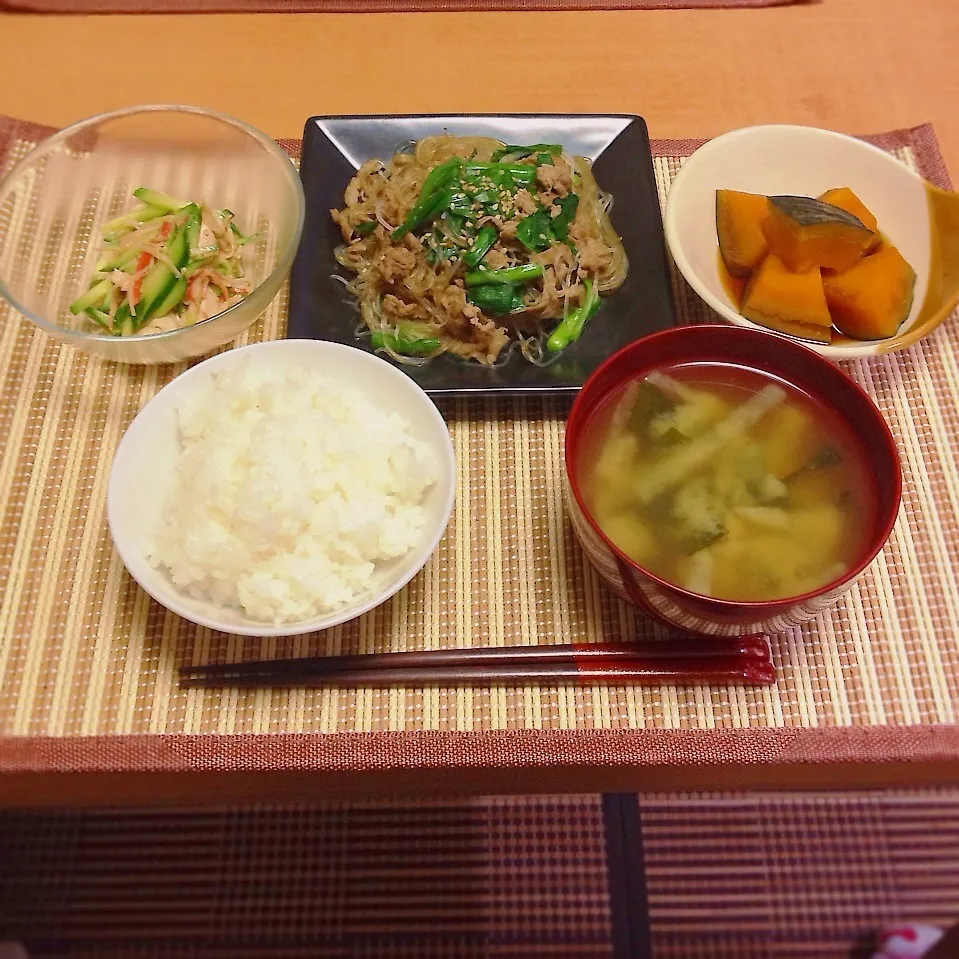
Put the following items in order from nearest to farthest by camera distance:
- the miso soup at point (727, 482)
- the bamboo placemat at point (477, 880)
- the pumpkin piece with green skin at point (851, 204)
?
the miso soup at point (727, 482) < the pumpkin piece with green skin at point (851, 204) < the bamboo placemat at point (477, 880)

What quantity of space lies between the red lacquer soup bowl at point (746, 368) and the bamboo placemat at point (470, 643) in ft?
0.54

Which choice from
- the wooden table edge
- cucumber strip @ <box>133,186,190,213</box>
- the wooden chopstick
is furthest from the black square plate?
the wooden table edge

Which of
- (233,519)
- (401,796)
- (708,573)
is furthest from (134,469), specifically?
(708,573)

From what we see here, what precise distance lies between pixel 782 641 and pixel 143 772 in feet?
3.17

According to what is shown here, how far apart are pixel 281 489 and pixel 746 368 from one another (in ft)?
2.41

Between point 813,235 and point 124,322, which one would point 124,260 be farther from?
point 813,235

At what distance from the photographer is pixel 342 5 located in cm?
206

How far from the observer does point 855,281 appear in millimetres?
1426

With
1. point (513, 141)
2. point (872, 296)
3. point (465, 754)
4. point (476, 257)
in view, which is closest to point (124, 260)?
point (476, 257)

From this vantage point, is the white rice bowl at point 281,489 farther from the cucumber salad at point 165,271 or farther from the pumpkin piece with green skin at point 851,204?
the pumpkin piece with green skin at point 851,204

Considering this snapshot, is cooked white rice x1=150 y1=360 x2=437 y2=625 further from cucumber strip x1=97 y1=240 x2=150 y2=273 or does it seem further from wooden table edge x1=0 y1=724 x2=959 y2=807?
cucumber strip x1=97 y1=240 x2=150 y2=273

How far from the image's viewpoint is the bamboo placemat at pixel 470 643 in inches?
44.6

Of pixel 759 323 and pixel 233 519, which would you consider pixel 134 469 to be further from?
pixel 759 323

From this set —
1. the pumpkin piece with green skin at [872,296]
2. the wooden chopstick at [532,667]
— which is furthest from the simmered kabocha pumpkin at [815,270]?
the wooden chopstick at [532,667]
